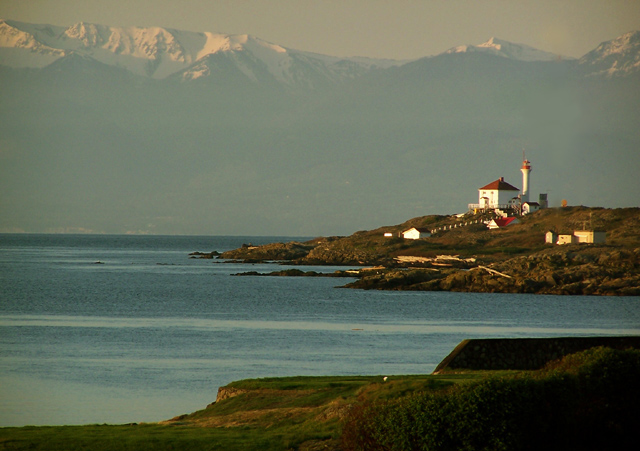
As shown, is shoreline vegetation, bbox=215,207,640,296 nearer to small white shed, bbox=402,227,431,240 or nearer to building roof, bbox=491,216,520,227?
small white shed, bbox=402,227,431,240

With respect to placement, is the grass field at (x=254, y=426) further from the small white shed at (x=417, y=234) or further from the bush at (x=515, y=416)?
the small white shed at (x=417, y=234)

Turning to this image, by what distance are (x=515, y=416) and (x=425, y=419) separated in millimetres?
1639

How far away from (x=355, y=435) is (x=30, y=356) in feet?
84.9

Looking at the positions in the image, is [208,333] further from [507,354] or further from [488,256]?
[488,256]

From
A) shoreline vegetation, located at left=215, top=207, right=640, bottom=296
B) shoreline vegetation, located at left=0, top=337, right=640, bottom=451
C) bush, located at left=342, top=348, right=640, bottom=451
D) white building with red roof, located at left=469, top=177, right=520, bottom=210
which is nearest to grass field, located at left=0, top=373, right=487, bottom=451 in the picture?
shoreline vegetation, located at left=0, top=337, right=640, bottom=451

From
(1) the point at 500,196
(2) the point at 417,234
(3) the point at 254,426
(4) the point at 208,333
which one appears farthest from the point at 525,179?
(3) the point at 254,426

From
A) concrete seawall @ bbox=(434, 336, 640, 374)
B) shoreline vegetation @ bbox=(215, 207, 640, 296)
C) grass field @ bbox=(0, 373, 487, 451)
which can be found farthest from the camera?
shoreline vegetation @ bbox=(215, 207, 640, 296)

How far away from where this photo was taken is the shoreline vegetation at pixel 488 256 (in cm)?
8200

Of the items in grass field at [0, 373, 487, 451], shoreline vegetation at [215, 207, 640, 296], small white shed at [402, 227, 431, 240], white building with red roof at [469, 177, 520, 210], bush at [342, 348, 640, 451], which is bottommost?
grass field at [0, 373, 487, 451]

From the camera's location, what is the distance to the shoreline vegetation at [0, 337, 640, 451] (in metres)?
14.0

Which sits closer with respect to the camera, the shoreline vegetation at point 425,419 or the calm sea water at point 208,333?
the shoreline vegetation at point 425,419

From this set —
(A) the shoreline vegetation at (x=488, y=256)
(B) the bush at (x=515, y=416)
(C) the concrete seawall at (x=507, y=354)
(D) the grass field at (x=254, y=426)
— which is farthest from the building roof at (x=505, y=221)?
(B) the bush at (x=515, y=416)

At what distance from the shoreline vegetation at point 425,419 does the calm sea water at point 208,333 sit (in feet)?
20.4

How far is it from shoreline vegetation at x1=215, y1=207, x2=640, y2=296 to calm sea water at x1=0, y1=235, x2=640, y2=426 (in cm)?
450
